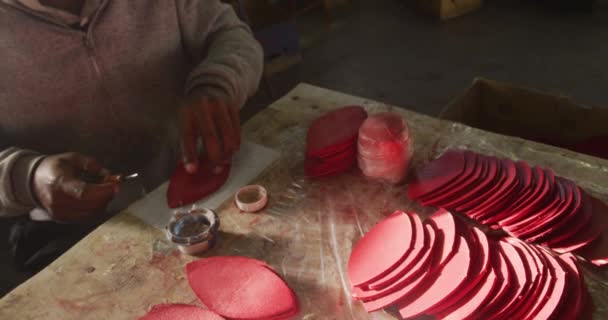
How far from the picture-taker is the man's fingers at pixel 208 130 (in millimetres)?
1197

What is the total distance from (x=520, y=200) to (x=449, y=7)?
2.87 metres

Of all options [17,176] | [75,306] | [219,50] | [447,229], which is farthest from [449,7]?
[75,306]

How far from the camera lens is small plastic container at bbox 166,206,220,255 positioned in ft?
3.31

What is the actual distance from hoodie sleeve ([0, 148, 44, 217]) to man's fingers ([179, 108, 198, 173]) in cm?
32

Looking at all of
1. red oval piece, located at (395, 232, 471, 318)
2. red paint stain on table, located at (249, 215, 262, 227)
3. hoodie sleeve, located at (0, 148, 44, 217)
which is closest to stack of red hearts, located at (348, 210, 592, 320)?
red oval piece, located at (395, 232, 471, 318)

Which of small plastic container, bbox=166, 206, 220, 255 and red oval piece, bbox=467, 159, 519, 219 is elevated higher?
red oval piece, bbox=467, 159, 519, 219

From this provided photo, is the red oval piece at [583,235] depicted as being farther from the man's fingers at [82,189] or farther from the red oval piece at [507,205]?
the man's fingers at [82,189]

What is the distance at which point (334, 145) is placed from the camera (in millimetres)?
1188

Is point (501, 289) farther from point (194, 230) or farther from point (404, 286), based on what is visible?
point (194, 230)

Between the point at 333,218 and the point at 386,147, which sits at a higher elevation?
the point at 386,147

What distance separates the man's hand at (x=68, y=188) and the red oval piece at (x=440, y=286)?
71cm

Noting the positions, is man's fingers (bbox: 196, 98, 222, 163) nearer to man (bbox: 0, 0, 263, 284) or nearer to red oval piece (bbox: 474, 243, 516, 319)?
man (bbox: 0, 0, 263, 284)

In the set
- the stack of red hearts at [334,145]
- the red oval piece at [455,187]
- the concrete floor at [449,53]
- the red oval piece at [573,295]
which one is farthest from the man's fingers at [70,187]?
the concrete floor at [449,53]

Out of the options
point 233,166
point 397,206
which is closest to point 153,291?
point 233,166
